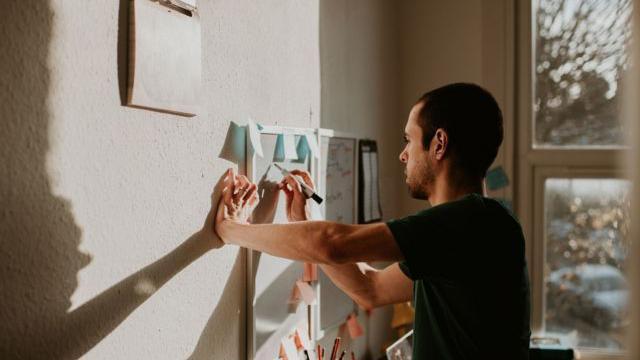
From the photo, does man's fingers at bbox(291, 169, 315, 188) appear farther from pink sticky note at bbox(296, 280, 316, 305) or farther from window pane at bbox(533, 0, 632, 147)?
window pane at bbox(533, 0, 632, 147)

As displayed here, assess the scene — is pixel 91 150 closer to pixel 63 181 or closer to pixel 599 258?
pixel 63 181

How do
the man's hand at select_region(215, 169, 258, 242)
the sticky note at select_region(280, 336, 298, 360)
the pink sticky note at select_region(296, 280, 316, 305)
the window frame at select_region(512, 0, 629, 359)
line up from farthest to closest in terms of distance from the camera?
the window frame at select_region(512, 0, 629, 359), the pink sticky note at select_region(296, 280, 316, 305), the sticky note at select_region(280, 336, 298, 360), the man's hand at select_region(215, 169, 258, 242)

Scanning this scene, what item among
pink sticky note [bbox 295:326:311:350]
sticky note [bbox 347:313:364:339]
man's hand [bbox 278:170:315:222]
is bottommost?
sticky note [bbox 347:313:364:339]

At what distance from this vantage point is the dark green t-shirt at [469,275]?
117 centimetres

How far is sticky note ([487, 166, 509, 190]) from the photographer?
102 inches

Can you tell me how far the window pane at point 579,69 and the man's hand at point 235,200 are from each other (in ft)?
5.79

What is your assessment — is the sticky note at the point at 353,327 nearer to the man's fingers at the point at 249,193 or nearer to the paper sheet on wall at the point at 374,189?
the paper sheet on wall at the point at 374,189

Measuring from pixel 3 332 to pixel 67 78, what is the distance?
359 millimetres

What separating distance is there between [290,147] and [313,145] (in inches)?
5.5

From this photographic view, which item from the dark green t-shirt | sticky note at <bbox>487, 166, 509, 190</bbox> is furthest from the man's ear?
sticky note at <bbox>487, 166, 509, 190</bbox>

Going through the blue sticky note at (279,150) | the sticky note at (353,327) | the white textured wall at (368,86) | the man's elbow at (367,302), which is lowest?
the sticky note at (353,327)

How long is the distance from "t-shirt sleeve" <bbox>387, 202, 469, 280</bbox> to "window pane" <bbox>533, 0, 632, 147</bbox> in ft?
5.48

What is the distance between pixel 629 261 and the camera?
2432 mm

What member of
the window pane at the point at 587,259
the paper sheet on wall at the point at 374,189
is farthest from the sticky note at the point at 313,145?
the window pane at the point at 587,259
